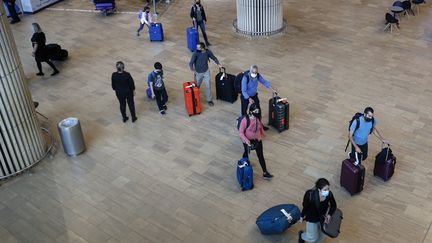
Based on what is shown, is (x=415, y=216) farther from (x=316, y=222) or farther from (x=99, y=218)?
(x=99, y=218)

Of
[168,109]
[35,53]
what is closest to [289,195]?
[168,109]

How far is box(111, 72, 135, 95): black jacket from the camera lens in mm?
11469

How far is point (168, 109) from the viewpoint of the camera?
12859 mm

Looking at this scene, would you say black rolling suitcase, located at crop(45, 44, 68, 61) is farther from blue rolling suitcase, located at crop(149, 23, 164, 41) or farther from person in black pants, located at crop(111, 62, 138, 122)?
person in black pants, located at crop(111, 62, 138, 122)

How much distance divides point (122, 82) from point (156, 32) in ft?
18.5

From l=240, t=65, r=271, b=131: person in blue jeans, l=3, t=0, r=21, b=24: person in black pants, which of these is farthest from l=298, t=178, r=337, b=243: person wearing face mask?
l=3, t=0, r=21, b=24: person in black pants

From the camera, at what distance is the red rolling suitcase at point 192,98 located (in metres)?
12.2

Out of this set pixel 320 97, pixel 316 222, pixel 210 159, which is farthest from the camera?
pixel 320 97

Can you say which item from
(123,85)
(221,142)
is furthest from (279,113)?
(123,85)

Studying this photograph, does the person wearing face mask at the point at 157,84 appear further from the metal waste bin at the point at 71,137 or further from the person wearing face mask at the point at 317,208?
the person wearing face mask at the point at 317,208

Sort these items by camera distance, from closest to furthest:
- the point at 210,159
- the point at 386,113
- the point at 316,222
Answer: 1. the point at 316,222
2. the point at 210,159
3. the point at 386,113

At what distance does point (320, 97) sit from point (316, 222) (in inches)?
224

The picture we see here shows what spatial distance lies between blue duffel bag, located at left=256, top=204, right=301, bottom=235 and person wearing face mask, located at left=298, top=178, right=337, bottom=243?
423mm

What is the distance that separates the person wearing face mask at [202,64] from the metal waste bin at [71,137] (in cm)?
316
